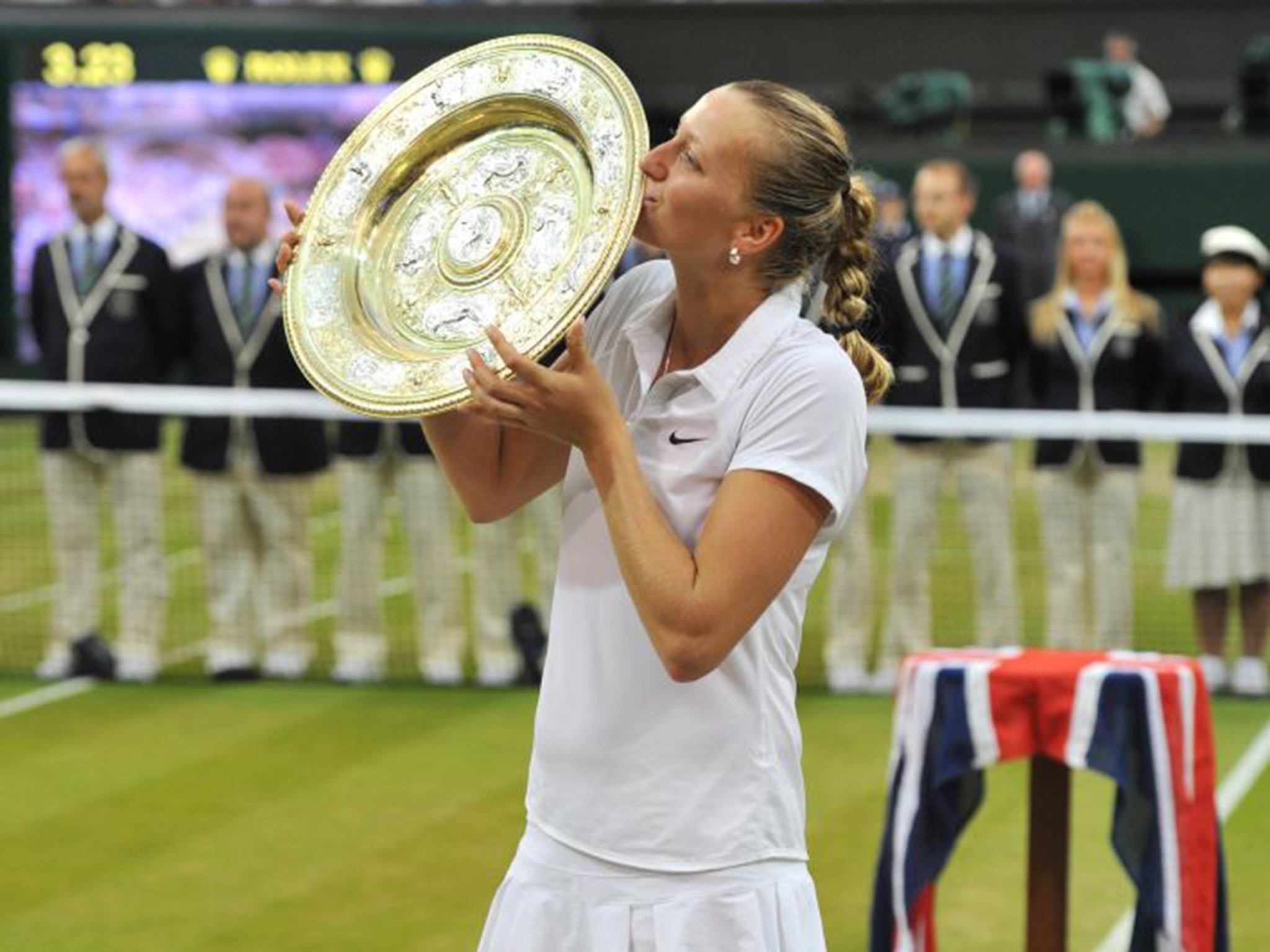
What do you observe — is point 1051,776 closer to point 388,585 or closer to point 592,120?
point 592,120

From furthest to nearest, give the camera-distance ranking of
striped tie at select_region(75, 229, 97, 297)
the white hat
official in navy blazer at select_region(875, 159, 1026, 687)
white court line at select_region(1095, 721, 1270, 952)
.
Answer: striped tie at select_region(75, 229, 97, 297)
official in navy blazer at select_region(875, 159, 1026, 687)
the white hat
white court line at select_region(1095, 721, 1270, 952)

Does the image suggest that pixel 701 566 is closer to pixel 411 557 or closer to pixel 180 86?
pixel 411 557

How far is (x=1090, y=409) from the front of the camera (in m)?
10.8

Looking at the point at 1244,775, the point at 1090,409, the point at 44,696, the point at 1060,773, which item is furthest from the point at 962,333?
the point at 1060,773

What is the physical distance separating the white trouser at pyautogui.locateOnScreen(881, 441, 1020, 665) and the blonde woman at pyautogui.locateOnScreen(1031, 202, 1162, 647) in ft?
0.73

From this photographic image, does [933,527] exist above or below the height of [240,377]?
below

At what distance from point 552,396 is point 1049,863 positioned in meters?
3.51

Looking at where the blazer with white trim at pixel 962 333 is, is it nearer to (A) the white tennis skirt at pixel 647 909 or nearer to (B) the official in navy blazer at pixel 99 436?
(B) the official in navy blazer at pixel 99 436

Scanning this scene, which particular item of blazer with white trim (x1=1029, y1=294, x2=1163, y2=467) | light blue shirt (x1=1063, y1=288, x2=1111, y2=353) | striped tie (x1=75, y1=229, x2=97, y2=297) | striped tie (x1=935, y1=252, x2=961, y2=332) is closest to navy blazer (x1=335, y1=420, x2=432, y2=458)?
striped tie (x1=75, y1=229, x2=97, y2=297)

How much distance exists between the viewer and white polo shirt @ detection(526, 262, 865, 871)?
3031 millimetres

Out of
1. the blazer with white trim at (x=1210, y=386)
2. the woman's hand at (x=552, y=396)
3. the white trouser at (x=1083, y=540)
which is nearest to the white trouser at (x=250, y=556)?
the white trouser at (x=1083, y=540)

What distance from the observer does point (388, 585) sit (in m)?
13.6

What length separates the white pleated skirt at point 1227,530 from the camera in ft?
34.3

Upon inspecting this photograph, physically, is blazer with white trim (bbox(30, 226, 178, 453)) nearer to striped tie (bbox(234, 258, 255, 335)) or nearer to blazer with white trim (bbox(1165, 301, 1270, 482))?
striped tie (bbox(234, 258, 255, 335))
